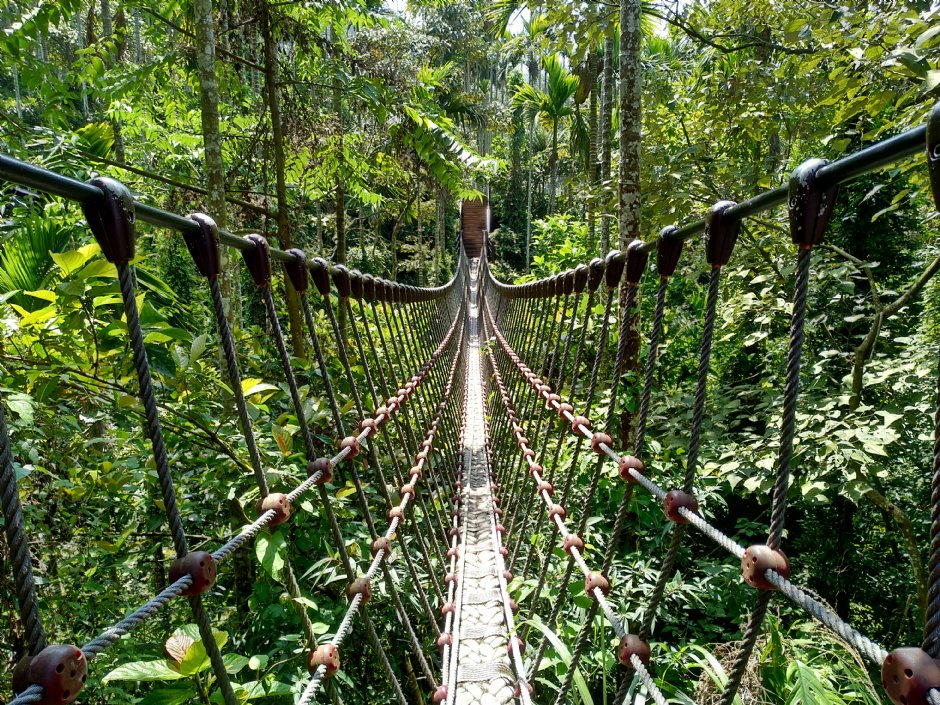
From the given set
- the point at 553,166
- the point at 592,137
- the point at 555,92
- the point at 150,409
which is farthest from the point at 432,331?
the point at 553,166

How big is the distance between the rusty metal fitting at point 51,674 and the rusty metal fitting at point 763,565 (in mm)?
587

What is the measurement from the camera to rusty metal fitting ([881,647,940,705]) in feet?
1.15

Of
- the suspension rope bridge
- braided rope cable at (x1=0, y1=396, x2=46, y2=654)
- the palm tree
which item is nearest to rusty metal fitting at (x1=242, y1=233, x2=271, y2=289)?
the suspension rope bridge

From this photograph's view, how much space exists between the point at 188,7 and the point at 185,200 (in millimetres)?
1234

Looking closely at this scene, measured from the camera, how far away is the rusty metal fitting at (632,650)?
0.84 m

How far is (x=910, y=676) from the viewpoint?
1.16ft

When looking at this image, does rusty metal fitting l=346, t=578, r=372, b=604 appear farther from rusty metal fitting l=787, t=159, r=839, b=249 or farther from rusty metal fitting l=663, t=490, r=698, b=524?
rusty metal fitting l=787, t=159, r=839, b=249

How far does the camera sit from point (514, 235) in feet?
67.0

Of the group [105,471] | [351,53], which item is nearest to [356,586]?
[105,471]

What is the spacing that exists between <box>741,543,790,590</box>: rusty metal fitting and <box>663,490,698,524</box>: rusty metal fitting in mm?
205

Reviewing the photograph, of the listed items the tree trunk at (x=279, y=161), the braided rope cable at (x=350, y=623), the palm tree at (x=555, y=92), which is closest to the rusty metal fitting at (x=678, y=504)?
the braided rope cable at (x=350, y=623)

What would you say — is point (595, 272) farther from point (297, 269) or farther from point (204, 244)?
point (204, 244)

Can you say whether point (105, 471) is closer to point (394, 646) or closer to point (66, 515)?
point (66, 515)

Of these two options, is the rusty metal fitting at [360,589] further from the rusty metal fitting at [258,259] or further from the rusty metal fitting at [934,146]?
the rusty metal fitting at [934,146]
